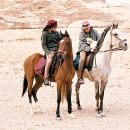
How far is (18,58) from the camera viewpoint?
2622cm

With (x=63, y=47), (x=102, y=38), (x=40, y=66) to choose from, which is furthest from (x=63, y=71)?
(x=102, y=38)

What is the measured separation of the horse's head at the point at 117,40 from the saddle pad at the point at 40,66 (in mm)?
1706

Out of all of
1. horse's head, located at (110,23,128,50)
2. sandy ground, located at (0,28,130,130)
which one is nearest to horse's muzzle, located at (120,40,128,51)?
horse's head, located at (110,23,128,50)

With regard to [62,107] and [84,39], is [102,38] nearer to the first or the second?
[84,39]

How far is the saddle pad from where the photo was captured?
1133 centimetres

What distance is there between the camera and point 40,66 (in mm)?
11359

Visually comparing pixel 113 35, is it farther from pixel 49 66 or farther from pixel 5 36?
pixel 5 36

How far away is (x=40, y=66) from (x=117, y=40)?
1971 mm

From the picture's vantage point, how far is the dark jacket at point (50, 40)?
11195mm

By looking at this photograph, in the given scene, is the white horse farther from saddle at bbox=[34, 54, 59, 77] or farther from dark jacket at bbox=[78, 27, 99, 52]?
saddle at bbox=[34, 54, 59, 77]

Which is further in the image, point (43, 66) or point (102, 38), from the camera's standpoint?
point (43, 66)

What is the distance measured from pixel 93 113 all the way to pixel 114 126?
65.1 inches

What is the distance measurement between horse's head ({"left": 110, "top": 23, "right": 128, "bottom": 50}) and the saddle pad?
67.1 inches

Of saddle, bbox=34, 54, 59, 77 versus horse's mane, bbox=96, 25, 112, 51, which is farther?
horse's mane, bbox=96, 25, 112, 51
